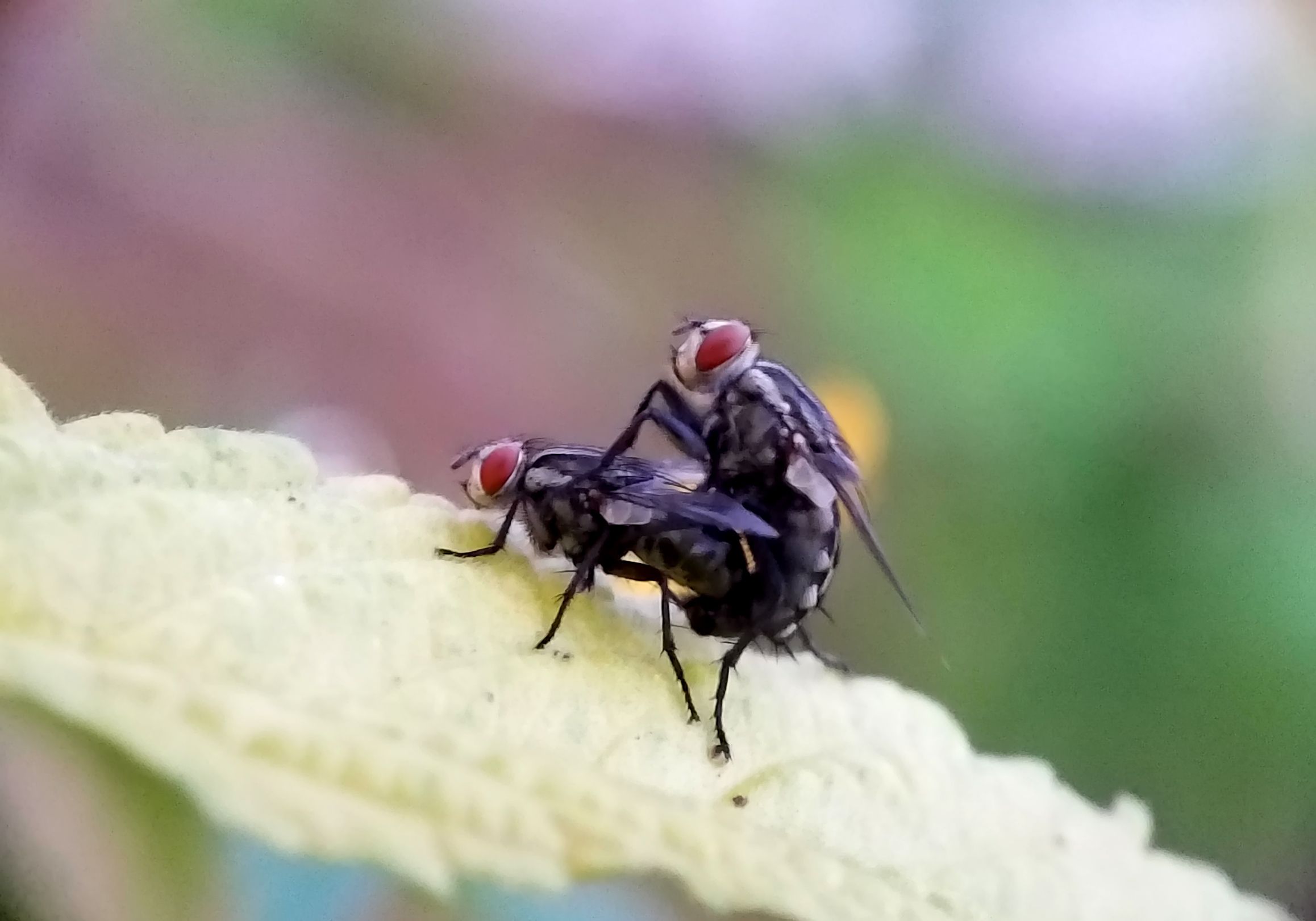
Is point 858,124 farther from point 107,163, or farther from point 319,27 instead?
point 107,163

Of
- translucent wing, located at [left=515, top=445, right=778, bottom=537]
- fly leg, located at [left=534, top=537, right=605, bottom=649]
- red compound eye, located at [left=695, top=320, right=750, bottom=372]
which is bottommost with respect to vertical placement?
fly leg, located at [left=534, top=537, right=605, bottom=649]

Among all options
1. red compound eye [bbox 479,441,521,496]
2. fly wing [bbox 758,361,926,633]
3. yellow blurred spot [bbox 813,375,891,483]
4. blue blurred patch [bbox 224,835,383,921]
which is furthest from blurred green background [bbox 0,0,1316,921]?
blue blurred patch [bbox 224,835,383,921]

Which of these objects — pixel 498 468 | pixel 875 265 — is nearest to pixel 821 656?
pixel 498 468

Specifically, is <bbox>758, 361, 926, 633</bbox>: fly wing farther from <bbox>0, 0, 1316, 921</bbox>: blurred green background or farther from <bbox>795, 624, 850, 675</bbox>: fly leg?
<bbox>0, 0, 1316, 921</bbox>: blurred green background

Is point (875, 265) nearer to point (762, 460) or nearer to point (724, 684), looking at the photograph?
point (762, 460)

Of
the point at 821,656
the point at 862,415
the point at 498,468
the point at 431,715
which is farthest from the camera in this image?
the point at 862,415

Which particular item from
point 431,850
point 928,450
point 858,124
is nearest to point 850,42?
point 858,124

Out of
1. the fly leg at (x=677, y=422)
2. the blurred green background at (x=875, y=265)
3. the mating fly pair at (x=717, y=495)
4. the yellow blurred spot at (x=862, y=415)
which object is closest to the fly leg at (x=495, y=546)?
the mating fly pair at (x=717, y=495)
